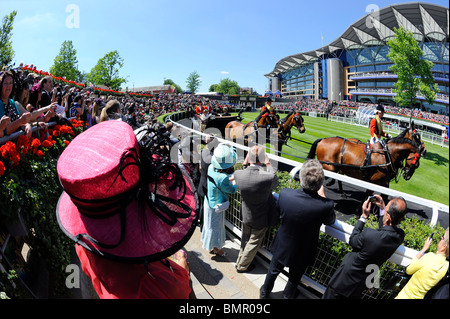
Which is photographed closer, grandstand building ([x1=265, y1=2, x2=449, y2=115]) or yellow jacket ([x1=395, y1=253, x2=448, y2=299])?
yellow jacket ([x1=395, y1=253, x2=448, y2=299])

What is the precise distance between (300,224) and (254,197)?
0.73 metres

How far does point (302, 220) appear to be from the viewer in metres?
2.67

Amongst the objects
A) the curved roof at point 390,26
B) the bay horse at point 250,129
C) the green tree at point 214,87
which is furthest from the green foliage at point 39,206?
the green tree at point 214,87

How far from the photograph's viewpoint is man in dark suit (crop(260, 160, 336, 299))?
8.66 feet

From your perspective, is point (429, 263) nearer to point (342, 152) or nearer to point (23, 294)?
point (23, 294)

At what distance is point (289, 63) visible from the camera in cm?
10331

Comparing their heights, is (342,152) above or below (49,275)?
above

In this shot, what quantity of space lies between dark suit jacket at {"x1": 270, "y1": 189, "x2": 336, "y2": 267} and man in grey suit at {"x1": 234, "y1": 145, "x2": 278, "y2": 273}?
0.36 metres

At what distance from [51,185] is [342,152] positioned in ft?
23.6

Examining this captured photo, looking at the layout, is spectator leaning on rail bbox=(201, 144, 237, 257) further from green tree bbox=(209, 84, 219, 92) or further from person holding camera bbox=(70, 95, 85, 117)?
green tree bbox=(209, 84, 219, 92)

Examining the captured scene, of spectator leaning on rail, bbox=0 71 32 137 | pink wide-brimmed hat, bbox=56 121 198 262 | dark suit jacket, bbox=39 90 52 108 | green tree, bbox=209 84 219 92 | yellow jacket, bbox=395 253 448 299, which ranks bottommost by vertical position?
yellow jacket, bbox=395 253 448 299

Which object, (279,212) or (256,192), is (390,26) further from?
(256,192)

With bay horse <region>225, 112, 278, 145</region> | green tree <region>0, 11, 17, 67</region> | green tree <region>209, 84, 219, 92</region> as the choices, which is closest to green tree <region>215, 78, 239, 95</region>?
green tree <region>209, 84, 219, 92</region>
